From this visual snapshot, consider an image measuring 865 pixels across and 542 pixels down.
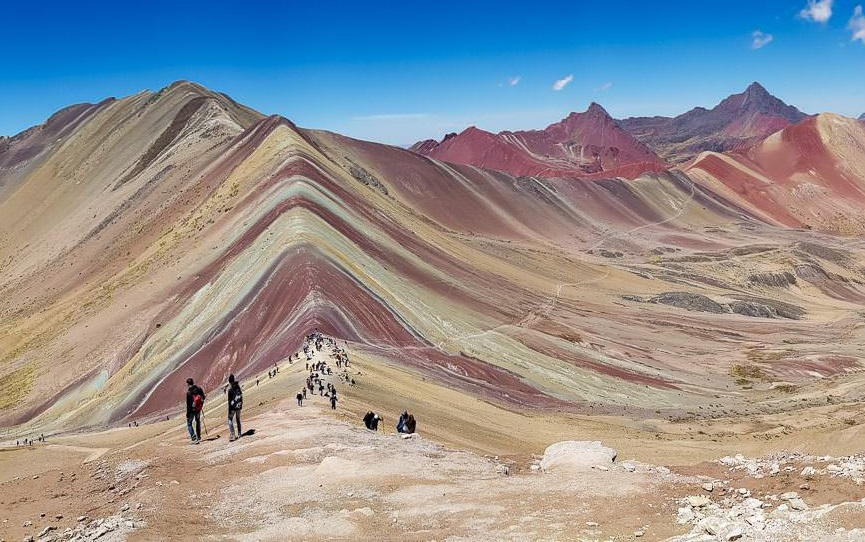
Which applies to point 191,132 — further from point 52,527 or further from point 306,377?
point 52,527

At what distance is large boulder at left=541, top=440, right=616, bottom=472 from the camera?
52.2ft

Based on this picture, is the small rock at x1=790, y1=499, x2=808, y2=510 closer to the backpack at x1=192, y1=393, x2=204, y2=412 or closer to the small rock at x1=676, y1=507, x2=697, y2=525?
the small rock at x1=676, y1=507, x2=697, y2=525

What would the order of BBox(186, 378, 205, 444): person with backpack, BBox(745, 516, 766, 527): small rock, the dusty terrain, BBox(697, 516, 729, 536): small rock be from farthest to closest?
BBox(186, 378, 205, 444): person with backpack
the dusty terrain
BBox(697, 516, 729, 536): small rock
BBox(745, 516, 766, 527): small rock

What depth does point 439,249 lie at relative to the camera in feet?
223

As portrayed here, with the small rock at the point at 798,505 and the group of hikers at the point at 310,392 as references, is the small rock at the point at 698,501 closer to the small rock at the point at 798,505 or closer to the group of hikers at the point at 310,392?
the small rock at the point at 798,505

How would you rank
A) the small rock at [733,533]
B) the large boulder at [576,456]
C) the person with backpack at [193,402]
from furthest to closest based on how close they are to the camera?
the person with backpack at [193,402] → the large boulder at [576,456] → the small rock at [733,533]

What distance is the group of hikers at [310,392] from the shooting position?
17.7 metres

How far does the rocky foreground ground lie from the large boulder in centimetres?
5

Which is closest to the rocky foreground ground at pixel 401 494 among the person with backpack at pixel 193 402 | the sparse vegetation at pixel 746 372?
the person with backpack at pixel 193 402

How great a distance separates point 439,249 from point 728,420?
36.2 metres

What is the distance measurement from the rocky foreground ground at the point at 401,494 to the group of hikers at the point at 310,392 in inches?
27.7

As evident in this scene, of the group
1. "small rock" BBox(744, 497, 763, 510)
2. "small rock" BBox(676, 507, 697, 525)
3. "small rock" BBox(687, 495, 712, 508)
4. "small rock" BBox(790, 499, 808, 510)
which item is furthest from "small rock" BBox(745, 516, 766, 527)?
"small rock" BBox(687, 495, 712, 508)

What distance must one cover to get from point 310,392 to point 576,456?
33.4 feet

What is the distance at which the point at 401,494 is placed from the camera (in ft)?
46.1
